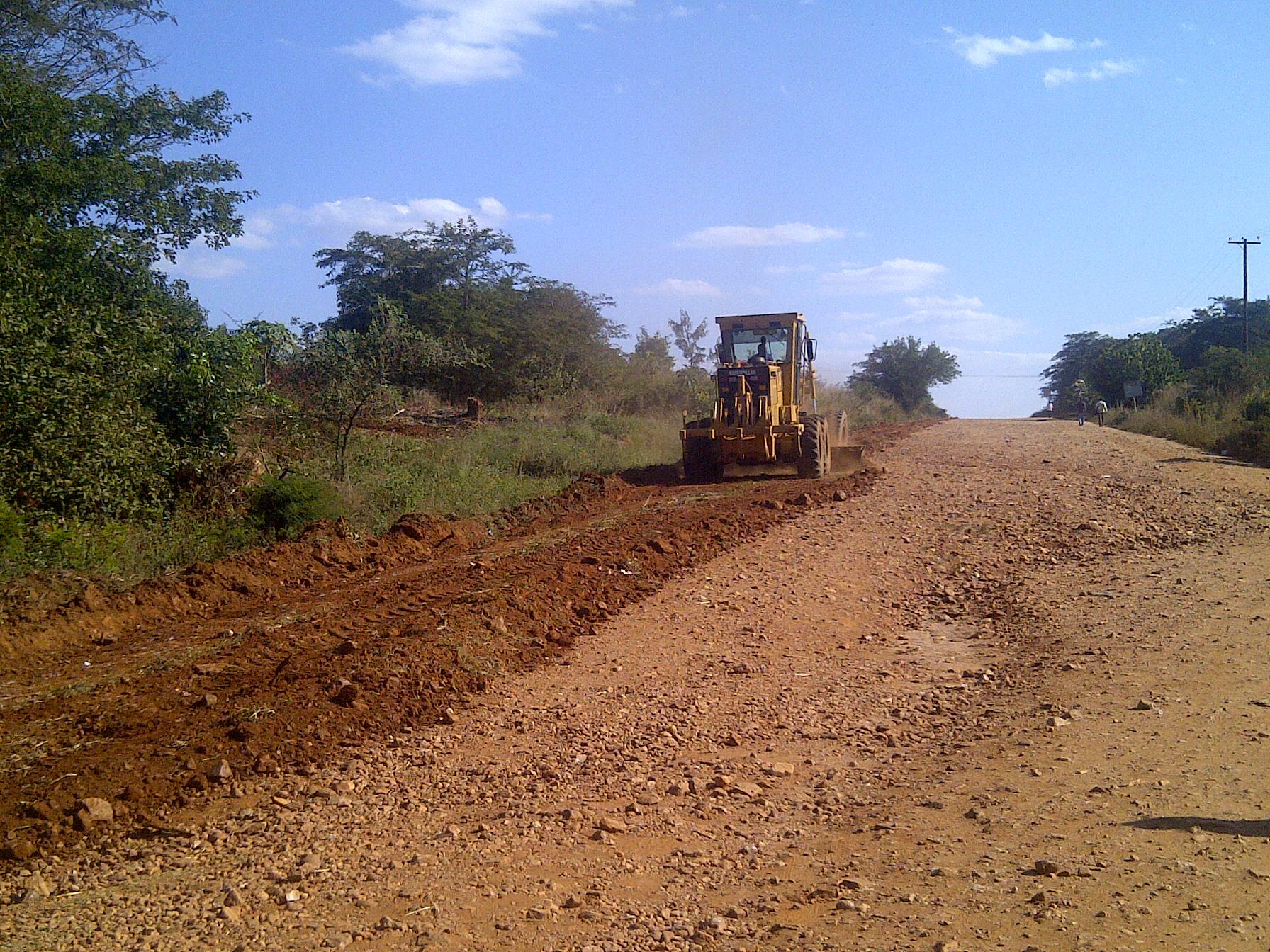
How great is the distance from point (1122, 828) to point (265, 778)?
421 centimetres

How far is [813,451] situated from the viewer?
18172 mm

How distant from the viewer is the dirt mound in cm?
547

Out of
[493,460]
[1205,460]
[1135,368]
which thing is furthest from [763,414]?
[1135,368]

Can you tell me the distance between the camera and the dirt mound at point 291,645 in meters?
5.47

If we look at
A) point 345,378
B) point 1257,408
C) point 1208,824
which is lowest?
point 1208,824

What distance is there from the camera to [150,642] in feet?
27.8

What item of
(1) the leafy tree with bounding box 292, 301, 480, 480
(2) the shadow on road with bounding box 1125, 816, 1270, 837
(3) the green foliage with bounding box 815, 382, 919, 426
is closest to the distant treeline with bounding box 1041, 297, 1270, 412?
(3) the green foliage with bounding box 815, 382, 919, 426

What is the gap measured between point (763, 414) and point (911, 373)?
4547 cm

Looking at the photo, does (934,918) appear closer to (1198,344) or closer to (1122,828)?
(1122,828)

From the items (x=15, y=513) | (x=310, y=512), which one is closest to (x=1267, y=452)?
(x=310, y=512)

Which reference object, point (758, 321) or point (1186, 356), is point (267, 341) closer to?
point (758, 321)

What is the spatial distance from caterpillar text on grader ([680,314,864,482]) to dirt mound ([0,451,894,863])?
4462mm

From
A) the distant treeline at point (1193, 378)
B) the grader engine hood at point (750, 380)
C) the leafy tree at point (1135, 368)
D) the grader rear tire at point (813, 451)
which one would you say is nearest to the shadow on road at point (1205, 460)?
the distant treeline at point (1193, 378)

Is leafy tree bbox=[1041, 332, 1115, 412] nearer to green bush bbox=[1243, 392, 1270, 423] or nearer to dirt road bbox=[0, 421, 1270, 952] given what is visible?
green bush bbox=[1243, 392, 1270, 423]
